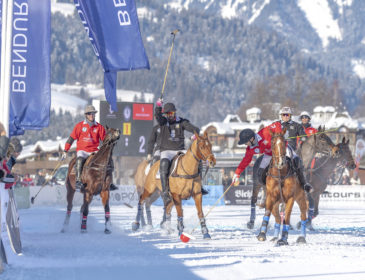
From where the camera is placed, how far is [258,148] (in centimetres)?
1498

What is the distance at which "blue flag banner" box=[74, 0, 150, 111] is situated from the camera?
15133 millimetres

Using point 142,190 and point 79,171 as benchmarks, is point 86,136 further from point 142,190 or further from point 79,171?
point 142,190

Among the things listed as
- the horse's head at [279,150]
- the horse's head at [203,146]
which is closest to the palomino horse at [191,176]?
the horse's head at [203,146]

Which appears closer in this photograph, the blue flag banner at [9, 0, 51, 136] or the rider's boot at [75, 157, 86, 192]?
the blue flag banner at [9, 0, 51, 136]

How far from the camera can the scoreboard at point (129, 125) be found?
3353 cm

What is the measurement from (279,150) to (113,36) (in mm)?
4541

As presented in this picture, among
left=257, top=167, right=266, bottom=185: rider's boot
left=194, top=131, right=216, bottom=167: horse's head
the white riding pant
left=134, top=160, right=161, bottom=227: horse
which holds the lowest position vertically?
left=134, top=160, right=161, bottom=227: horse

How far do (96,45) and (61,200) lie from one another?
20.7m

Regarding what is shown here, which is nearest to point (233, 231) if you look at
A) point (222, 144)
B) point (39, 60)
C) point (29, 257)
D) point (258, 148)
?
point (258, 148)

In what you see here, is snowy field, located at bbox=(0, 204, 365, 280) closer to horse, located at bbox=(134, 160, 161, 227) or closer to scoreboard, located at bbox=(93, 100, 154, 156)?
horse, located at bbox=(134, 160, 161, 227)

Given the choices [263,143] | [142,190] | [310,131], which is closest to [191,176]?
[263,143]

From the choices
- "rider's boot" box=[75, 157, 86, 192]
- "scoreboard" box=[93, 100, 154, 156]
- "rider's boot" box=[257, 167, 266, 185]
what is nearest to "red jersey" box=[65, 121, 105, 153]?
"rider's boot" box=[75, 157, 86, 192]

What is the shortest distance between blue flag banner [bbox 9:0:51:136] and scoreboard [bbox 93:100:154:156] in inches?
732

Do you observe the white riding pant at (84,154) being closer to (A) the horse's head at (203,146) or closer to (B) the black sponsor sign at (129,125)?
(A) the horse's head at (203,146)
